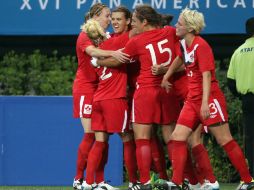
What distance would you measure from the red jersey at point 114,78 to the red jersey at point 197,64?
0.69m

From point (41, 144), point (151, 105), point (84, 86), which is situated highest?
point (84, 86)

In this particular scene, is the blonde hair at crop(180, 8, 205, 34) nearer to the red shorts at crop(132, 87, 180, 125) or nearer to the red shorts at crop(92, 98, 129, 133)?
the red shorts at crop(132, 87, 180, 125)

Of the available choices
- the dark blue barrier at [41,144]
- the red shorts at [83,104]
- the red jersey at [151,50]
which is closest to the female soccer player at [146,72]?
the red jersey at [151,50]

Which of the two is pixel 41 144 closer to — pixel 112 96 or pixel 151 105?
pixel 112 96

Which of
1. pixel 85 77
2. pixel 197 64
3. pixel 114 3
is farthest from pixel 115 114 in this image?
pixel 114 3

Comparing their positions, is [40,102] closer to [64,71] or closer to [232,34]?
[64,71]

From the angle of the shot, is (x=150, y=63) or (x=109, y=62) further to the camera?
(x=109, y=62)

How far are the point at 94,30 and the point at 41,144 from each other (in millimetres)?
2178

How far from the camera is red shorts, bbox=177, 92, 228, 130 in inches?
410

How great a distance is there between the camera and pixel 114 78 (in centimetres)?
1091

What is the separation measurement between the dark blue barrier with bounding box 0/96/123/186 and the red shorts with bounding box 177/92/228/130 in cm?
224

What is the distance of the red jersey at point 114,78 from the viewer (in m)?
10.9

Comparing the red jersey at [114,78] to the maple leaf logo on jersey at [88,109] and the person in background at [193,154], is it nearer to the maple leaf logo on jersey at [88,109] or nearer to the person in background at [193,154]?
the person in background at [193,154]

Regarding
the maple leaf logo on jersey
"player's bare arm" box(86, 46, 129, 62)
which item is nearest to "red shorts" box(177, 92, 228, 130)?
"player's bare arm" box(86, 46, 129, 62)
